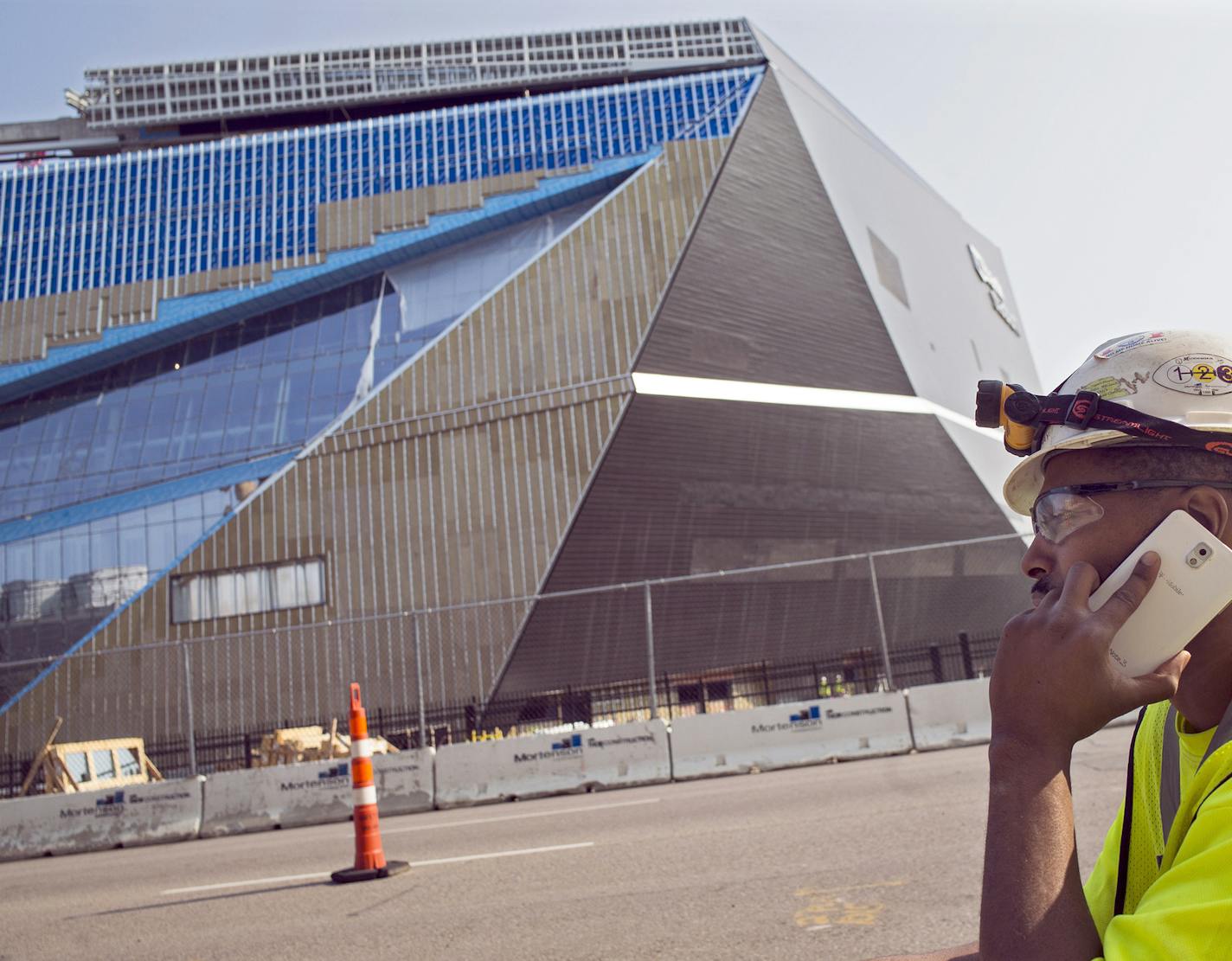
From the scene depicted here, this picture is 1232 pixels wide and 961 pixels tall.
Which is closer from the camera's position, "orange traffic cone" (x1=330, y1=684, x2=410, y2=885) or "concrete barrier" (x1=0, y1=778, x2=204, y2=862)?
"orange traffic cone" (x1=330, y1=684, x2=410, y2=885)

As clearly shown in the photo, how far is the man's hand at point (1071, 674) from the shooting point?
160 cm

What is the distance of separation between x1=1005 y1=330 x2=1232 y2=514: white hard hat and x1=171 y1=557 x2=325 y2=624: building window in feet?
87.3

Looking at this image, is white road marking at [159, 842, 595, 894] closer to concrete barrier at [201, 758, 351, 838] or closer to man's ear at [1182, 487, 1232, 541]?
concrete barrier at [201, 758, 351, 838]

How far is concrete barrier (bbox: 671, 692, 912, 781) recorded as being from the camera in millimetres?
14625

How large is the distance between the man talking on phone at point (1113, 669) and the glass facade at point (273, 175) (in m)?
30.1

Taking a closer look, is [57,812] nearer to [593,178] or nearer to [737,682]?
[737,682]

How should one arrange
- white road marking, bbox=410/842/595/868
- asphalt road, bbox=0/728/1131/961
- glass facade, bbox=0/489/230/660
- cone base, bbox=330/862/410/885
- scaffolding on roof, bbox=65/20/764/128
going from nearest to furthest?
asphalt road, bbox=0/728/1131/961
cone base, bbox=330/862/410/885
white road marking, bbox=410/842/595/868
glass facade, bbox=0/489/230/660
scaffolding on roof, bbox=65/20/764/128

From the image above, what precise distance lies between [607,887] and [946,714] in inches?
364

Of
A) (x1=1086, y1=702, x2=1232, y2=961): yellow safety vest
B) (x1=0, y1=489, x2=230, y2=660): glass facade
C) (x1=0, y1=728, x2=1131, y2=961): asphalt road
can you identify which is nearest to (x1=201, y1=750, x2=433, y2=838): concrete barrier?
(x1=0, y1=728, x2=1131, y2=961): asphalt road

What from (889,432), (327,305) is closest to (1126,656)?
(889,432)

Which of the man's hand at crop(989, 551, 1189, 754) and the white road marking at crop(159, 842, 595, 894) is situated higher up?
the man's hand at crop(989, 551, 1189, 754)

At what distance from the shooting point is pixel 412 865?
27.5 feet

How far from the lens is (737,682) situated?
2427 centimetres

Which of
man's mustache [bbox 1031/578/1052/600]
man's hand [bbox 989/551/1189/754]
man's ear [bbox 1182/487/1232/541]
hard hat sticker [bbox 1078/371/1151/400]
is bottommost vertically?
man's hand [bbox 989/551/1189/754]
